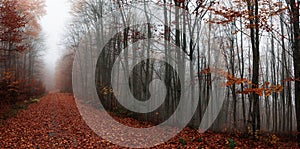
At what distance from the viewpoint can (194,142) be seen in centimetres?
648

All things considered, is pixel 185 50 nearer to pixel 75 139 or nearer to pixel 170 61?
pixel 170 61

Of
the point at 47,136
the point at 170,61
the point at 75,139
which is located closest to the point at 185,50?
the point at 170,61

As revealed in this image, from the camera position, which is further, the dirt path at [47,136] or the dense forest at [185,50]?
the dense forest at [185,50]

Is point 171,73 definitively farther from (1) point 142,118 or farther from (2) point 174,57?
(1) point 142,118

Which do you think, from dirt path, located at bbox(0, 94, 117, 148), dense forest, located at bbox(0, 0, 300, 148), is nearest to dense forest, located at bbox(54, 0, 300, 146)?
dense forest, located at bbox(0, 0, 300, 148)

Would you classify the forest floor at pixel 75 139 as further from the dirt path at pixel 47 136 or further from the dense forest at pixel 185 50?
the dense forest at pixel 185 50

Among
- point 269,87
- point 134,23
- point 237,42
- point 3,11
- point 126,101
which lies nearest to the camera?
point 269,87

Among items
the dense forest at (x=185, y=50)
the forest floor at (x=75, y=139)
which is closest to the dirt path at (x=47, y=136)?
the forest floor at (x=75, y=139)

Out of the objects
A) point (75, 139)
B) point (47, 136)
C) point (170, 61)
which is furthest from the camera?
point (170, 61)

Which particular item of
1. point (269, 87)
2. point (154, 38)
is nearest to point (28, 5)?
point (154, 38)

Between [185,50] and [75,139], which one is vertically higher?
[185,50]

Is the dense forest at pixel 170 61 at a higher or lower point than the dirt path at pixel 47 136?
higher

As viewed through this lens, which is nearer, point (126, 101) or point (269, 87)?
point (269, 87)

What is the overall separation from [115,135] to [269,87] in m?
5.07
